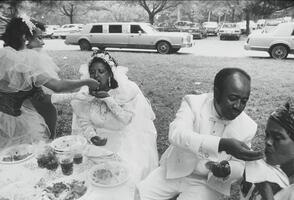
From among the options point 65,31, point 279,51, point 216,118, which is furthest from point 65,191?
point 65,31

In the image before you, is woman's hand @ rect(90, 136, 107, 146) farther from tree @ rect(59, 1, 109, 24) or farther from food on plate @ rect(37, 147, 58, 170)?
tree @ rect(59, 1, 109, 24)

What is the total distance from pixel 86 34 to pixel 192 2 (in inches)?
700

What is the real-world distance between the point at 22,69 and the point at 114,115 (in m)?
1.14

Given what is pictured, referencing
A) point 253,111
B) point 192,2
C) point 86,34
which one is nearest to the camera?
point 253,111

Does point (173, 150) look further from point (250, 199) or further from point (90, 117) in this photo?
point (90, 117)

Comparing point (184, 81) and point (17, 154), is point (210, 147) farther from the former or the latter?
point (184, 81)

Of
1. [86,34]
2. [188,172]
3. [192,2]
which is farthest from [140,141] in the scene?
[192,2]

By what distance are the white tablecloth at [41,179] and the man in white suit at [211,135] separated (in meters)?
0.33

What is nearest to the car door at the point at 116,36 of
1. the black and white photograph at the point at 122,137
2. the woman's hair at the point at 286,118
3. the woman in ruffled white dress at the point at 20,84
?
the black and white photograph at the point at 122,137

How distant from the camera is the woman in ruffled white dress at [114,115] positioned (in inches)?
127

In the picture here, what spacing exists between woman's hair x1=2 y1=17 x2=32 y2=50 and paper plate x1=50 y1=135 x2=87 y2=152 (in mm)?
1480

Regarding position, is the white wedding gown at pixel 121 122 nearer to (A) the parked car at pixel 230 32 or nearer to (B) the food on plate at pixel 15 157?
(B) the food on plate at pixel 15 157

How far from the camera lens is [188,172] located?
2.55m

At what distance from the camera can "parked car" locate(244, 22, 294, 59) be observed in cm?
1257
